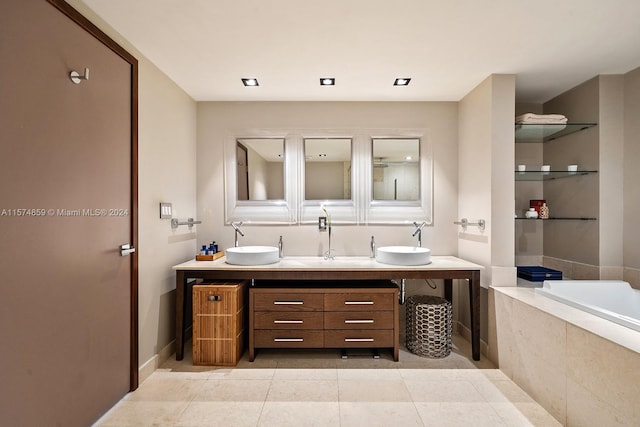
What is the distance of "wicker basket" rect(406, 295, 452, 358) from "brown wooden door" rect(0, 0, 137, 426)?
2.14 meters

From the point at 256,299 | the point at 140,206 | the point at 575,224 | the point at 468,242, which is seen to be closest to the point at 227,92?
the point at 140,206

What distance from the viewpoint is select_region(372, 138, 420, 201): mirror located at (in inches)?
127

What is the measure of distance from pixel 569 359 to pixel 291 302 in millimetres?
1790

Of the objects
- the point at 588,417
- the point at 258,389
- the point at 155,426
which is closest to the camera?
the point at 588,417

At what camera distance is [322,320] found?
2564 mm

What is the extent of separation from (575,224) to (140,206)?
138 inches

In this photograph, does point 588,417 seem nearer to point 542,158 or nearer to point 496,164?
point 496,164

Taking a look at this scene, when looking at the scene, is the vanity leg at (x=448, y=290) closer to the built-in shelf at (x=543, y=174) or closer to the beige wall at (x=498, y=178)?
the beige wall at (x=498, y=178)

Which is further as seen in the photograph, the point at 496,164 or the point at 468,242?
the point at 468,242

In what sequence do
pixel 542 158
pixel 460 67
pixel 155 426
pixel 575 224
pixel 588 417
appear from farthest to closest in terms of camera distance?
1. pixel 542 158
2. pixel 575 224
3. pixel 460 67
4. pixel 155 426
5. pixel 588 417

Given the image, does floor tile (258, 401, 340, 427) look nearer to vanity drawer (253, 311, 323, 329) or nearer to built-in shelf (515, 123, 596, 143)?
vanity drawer (253, 311, 323, 329)

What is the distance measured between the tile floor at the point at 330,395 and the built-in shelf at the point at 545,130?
→ 1.96 m

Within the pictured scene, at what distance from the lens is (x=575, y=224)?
281 centimetres

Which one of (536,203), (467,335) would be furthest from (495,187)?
(467,335)
